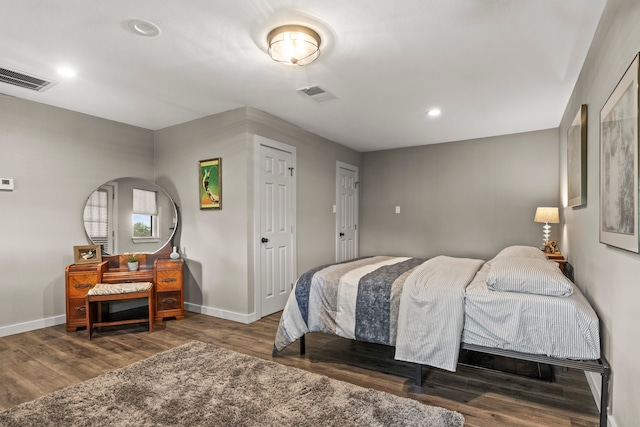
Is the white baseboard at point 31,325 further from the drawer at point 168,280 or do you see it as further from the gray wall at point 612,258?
the gray wall at point 612,258

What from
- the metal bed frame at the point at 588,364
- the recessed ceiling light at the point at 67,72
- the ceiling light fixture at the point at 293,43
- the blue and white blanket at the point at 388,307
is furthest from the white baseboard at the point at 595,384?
the recessed ceiling light at the point at 67,72

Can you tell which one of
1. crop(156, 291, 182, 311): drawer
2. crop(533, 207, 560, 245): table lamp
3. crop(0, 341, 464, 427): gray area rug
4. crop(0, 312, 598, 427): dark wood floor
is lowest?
crop(0, 312, 598, 427): dark wood floor

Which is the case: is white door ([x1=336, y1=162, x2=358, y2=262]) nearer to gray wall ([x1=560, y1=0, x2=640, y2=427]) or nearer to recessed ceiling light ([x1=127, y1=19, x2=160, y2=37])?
gray wall ([x1=560, y1=0, x2=640, y2=427])

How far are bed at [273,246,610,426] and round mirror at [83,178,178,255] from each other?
2290 millimetres

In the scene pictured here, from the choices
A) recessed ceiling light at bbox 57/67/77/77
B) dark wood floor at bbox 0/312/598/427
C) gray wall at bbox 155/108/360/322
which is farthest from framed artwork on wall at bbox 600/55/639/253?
recessed ceiling light at bbox 57/67/77/77

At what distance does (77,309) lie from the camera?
3.54 meters

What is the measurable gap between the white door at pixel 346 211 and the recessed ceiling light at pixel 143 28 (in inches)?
139

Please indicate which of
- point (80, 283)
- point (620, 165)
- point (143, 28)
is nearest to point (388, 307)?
point (620, 165)

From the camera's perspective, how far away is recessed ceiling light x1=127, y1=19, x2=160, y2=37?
7.03ft

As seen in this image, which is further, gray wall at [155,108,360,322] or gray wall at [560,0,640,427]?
gray wall at [155,108,360,322]

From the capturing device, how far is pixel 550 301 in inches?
80.8

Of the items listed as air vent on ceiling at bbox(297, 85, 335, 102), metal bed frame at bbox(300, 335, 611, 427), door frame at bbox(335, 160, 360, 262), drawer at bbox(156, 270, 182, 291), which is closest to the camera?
metal bed frame at bbox(300, 335, 611, 427)

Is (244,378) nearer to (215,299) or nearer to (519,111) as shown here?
(215,299)

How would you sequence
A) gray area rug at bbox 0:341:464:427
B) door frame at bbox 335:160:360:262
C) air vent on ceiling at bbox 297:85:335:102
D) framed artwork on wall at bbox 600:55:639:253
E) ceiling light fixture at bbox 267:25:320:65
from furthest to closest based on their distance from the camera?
1. door frame at bbox 335:160:360:262
2. air vent on ceiling at bbox 297:85:335:102
3. ceiling light fixture at bbox 267:25:320:65
4. gray area rug at bbox 0:341:464:427
5. framed artwork on wall at bbox 600:55:639:253
